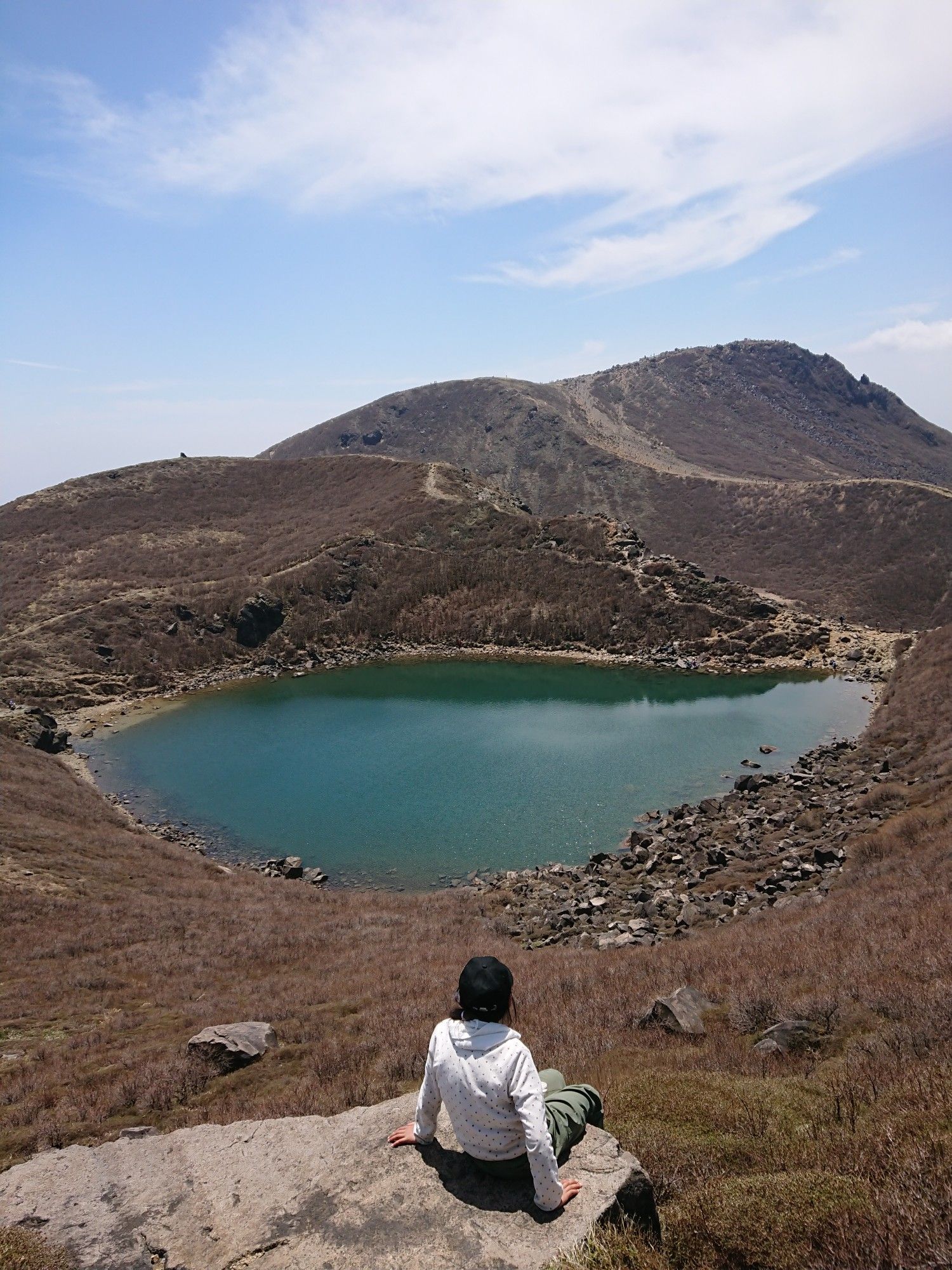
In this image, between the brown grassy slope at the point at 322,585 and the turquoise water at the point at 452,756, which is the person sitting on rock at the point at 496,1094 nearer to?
the turquoise water at the point at 452,756

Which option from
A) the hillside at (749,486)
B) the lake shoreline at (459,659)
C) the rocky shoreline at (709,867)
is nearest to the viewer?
the rocky shoreline at (709,867)

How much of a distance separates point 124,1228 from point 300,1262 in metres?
1.67

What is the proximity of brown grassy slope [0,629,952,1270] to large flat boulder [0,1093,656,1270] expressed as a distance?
0.61 metres

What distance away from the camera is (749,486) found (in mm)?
125375

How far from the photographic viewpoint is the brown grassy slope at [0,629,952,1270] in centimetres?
541

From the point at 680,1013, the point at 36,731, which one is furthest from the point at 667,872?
the point at 36,731

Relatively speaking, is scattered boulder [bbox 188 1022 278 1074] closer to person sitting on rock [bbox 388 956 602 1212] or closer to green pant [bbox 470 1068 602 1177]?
person sitting on rock [bbox 388 956 602 1212]

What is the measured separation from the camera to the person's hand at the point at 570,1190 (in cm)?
507

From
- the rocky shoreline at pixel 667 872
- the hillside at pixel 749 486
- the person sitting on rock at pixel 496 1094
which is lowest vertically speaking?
the rocky shoreline at pixel 667 872

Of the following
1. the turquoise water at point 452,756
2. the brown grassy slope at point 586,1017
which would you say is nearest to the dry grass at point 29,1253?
the brown grassy slope at point 586,1017

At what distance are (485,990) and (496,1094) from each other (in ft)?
2.32

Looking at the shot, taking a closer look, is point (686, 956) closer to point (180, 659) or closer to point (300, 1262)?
point (300, 1262)

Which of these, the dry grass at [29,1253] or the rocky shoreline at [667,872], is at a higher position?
the dry grass at [29,1253]

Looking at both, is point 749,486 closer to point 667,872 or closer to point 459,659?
point 459,659
